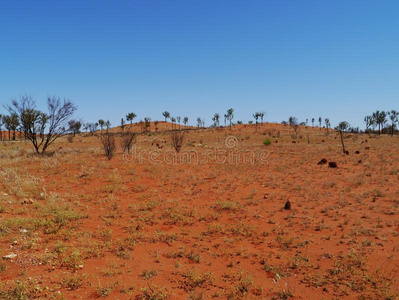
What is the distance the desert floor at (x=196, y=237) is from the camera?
15.1ft

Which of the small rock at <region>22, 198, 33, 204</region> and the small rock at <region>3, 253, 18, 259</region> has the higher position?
the small rock at <region>22, 198, 33, 204</region>

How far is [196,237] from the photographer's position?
23.2 ft

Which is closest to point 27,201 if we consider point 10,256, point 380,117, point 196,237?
point 10,256

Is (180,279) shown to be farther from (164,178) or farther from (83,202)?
(164,178)

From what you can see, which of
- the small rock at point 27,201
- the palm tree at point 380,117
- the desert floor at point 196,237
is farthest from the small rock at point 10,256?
the palm tree at point 380,117

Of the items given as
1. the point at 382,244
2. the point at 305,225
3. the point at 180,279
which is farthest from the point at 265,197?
the point at 180,279

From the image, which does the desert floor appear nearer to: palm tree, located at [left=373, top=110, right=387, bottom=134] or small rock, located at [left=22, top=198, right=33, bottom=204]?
small rock, located at [left=22, top=198, right=33, bottom=204]

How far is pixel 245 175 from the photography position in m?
15.0

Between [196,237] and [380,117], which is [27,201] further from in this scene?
[380,117]

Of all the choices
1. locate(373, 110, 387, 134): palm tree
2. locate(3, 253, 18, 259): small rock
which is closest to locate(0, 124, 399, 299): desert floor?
locate(3, 253, 18, 259): small rock

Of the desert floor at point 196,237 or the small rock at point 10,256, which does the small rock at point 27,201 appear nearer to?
the desert floor at point 196,237

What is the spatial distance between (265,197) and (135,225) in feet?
19.4

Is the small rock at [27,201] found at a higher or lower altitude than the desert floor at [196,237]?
higher

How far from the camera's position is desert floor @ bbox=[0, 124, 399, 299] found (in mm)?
4609
